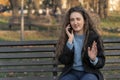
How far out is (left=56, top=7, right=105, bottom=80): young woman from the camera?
5.11 metres

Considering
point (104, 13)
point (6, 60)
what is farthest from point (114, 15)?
point (6, 60)

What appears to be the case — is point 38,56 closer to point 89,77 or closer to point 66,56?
point 66,56

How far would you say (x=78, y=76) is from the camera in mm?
5180

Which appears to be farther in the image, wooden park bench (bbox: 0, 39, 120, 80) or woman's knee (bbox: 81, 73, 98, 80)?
wooden park bench (bbox: 0, 39, 120, 80)

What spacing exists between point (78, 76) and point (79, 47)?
39 cm

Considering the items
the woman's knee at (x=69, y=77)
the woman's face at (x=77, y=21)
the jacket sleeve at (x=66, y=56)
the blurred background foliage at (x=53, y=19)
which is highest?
the woman's face at (x=77, y=21)

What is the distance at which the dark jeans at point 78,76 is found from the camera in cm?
503

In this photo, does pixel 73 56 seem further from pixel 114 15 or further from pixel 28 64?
pixel 114 15

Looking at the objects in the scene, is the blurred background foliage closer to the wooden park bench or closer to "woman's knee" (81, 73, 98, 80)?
the wooden park bench

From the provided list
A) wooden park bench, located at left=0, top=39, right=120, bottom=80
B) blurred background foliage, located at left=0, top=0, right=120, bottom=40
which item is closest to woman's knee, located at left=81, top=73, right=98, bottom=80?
wooden park bench, located at left=0, top=39, right=120, bottom=80

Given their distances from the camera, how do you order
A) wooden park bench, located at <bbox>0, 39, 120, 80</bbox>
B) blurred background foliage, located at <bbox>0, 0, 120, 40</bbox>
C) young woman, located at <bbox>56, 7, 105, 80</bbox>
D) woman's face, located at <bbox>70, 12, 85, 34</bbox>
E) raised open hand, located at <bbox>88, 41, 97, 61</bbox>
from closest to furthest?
raised open hand, located at <bbox>88, 41, 97, 61</bbox> < young woman, located at <bbox>56, 7, 105, 80</bbox> < woman's face, located at <bbox>70, 12, 85, 34</bbox> < wooden park bench, located at <bbox>0, 39, 120, 80</bbox> < blurred background foliage, located at <bbox>0, 0, 120, 40</bbox>

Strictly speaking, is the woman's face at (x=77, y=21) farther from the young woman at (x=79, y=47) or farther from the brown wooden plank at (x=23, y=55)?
the brown wooden plank at (x=23, y=55)

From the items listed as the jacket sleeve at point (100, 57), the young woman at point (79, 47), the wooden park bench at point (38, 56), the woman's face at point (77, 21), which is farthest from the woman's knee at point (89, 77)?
the wooden park bench at point (38, 56)

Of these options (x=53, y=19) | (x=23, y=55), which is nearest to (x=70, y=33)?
(x=23, y=55)
